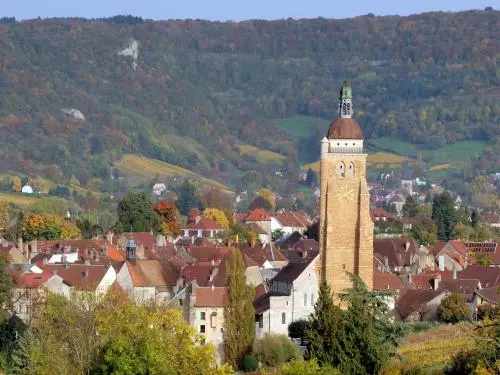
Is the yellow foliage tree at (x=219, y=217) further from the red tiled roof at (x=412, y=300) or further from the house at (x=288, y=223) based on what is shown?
the red tiled roof at (x=412, y=300)

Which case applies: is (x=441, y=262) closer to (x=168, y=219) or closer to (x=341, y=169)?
(x=341, y=169)

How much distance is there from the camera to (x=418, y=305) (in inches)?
2785

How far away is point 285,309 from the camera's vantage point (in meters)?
66.4

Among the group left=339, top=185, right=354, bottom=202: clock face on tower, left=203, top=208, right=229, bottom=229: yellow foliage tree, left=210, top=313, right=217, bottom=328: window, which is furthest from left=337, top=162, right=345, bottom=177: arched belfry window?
left=203, top=208, right=229, bottom=229: yellow foliage tree

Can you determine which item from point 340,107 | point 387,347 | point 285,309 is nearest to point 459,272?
point 340,107

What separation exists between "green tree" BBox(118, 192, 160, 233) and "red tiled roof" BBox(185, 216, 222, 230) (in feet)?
29.8

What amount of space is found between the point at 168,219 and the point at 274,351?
2363 inches

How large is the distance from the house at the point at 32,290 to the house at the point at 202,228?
144 feet

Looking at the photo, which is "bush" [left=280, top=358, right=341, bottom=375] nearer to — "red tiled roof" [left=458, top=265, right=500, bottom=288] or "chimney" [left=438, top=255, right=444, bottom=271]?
"red tiled roof" [left=458, top=265, right=500, bottom=288]

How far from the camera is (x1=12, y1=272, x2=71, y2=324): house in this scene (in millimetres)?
62881

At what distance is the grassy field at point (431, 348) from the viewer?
4644cm

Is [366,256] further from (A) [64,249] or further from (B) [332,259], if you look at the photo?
(A) [64,249]

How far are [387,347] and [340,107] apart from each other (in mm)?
25772

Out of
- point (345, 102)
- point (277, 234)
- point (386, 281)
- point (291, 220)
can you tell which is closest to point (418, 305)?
point (386, 281)
